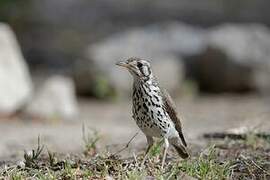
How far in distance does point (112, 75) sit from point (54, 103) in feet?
8.44

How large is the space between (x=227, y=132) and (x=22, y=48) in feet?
42.3

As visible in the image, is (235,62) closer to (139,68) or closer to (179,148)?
(179,148)

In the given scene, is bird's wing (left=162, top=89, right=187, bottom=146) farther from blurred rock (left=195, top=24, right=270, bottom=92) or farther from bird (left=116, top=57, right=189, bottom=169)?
blurred rock (left=195, top=24, right=270, bottom=92)

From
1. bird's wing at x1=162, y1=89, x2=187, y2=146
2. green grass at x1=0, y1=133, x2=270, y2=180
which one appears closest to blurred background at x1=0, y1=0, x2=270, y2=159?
bird's wing at x1=162, y1=89, x2=187, y2=146

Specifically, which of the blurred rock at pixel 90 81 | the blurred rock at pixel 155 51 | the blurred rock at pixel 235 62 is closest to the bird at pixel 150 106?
the blurred rock at pixel 90 81

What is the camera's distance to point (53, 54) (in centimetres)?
1970

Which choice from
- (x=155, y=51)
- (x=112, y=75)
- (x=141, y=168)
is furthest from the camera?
(x=155, y=51)

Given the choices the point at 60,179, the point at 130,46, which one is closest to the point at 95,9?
the point at 130,46

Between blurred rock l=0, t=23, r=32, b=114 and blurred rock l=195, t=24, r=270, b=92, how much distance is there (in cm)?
404

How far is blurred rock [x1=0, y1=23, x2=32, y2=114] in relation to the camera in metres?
12.9

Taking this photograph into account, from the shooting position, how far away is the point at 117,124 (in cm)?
1205

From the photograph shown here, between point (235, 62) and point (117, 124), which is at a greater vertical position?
point (235, 62)

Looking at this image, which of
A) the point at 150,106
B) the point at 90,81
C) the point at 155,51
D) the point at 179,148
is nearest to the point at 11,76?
the point at 90,81

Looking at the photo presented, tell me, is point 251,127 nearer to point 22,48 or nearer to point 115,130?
point 115,130
